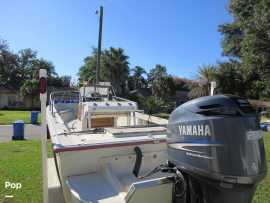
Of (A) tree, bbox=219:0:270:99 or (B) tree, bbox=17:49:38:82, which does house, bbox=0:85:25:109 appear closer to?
(B) tree, bbox=17:49:38:82

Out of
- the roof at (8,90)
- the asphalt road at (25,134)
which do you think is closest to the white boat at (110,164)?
the asphalt road at (25,134)

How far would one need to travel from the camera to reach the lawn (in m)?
4.13

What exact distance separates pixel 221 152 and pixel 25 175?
169 inches

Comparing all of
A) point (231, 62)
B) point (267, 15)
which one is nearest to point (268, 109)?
point (231, 62)

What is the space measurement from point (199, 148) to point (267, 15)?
9.40m

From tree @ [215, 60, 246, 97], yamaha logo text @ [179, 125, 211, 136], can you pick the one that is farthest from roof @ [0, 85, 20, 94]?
yamaha logo text @ [179, 125, 211, 136]

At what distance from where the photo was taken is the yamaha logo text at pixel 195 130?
1.98 metres

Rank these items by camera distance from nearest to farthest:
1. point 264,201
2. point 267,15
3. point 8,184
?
point 264,201 < point 8,184 < point 267,15

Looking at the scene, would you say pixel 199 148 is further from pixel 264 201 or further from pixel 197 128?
pixel 264 201

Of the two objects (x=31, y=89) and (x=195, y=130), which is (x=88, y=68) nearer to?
(x=31, y=89)

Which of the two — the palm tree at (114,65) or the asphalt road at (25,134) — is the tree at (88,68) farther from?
the asphalt road at (25,134)

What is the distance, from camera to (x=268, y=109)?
2272 cm

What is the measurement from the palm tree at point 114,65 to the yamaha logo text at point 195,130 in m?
31.9

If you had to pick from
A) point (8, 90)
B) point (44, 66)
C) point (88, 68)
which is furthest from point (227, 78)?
point (44, 66)
